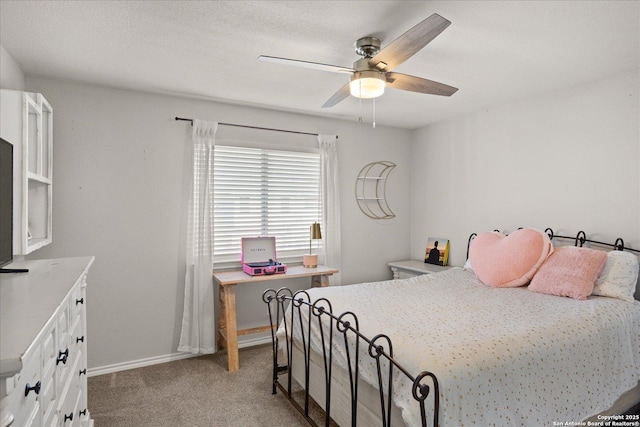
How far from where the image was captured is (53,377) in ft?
4.32

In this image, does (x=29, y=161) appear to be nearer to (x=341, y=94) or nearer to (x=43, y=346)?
(x=43, y=346)

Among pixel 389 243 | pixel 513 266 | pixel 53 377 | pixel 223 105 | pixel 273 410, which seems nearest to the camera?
pixel 53 377

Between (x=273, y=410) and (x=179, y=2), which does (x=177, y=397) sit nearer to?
(x=273, y=410)

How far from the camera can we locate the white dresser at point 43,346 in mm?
872

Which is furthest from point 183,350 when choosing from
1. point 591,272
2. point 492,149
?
point 492,149

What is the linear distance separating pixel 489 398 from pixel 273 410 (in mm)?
1501

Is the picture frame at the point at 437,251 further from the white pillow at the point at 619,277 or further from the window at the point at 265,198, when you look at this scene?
the white pillow at the point at 619,277

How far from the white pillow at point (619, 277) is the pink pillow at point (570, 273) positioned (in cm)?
5

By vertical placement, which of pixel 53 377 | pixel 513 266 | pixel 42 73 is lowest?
pixel 53 377

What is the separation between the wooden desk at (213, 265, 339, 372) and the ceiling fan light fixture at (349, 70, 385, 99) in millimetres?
1836

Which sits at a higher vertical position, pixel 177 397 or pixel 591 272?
pixel 591 272

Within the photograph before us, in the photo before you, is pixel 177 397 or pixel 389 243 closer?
pixel 177 397

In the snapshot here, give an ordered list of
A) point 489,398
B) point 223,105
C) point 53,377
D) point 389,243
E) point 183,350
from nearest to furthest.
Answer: point 53,377 < point 489,398 < point 183,350 < point 223,105 < point 389,243

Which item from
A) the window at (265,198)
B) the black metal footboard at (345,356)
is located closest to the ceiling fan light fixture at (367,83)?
the black metal footboard at (345,356)
